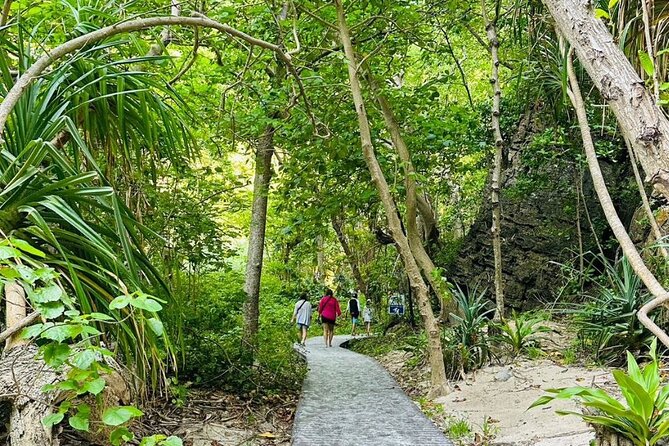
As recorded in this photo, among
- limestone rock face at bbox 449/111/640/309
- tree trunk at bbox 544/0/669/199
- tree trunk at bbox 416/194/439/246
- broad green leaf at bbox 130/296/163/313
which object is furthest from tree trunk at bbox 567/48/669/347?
tree trunk at bbox 416/194/439/246

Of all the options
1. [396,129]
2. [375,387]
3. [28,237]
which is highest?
[396,129]

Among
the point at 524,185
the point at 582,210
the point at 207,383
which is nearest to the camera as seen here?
the point at 207,383

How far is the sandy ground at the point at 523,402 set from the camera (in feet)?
10.6

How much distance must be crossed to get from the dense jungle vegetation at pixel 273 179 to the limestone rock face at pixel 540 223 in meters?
0.04

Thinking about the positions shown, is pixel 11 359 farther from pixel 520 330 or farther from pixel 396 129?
pixel 396 129

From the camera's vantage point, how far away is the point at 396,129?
703 centimetres

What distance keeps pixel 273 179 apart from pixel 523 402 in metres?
4.75

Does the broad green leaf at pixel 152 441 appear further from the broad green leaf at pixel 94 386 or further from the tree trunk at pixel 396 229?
the tree trunk at pixel 396 229

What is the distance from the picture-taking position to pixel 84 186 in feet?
6.94

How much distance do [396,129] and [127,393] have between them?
558 cm

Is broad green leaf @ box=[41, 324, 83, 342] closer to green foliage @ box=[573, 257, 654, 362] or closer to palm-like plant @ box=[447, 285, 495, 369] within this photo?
green foliage @ box=[573, 257, 654, 362]

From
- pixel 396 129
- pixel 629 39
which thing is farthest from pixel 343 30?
pixel 629 39

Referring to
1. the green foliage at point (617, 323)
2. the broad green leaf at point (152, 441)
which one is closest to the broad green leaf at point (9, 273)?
the broad green leaf at point (152, 441)

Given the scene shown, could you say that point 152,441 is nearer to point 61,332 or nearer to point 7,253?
point 61,332
